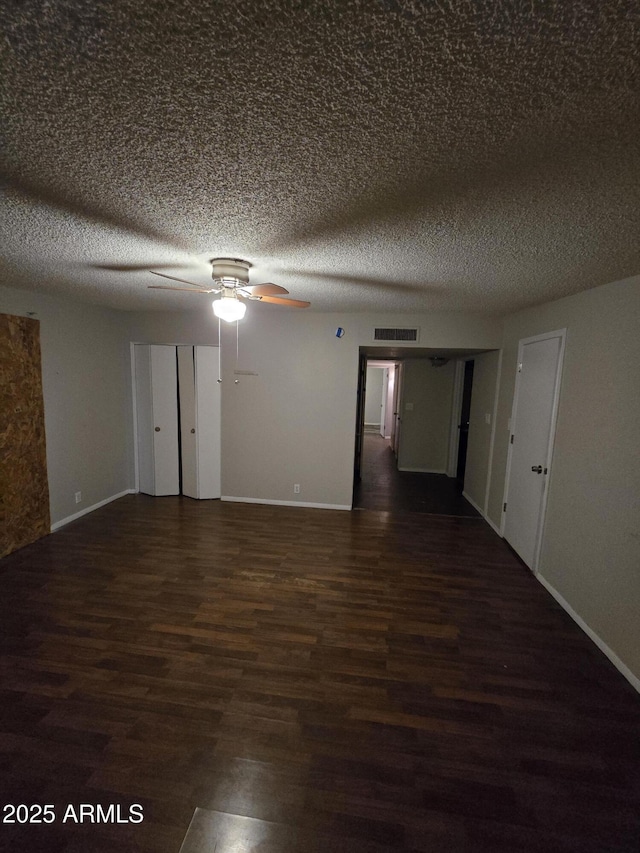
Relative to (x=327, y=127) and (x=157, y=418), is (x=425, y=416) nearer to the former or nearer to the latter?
(x=157, y=418)

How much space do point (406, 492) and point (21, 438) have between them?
15.6 ft

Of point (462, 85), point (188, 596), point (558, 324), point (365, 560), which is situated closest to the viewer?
point (462, 85)

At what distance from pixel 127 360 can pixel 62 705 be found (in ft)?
13.2

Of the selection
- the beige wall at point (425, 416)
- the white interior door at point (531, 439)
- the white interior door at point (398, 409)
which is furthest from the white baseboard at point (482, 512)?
the white interior door at point (398, 409)

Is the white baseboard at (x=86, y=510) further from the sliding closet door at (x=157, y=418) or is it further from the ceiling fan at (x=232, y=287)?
the ceiling fan at (x=232, y=287)

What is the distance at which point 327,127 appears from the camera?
3.46ft

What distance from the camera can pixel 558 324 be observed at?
3.10 metres

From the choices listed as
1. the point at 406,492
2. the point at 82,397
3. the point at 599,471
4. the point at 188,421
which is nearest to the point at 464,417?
the point at 406,492

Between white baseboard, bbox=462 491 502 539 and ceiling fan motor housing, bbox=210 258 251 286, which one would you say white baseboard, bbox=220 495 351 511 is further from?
ceiling fan motor housing, bbox=210 258 251 286

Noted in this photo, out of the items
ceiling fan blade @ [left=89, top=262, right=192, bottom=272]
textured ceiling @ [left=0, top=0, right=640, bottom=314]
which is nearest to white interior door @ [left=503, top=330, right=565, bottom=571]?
Answer: textured ceiling @ [left=0, top=0, right=640, bottom=314]

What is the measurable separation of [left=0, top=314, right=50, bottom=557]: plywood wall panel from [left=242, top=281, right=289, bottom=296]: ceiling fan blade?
8.00 feet

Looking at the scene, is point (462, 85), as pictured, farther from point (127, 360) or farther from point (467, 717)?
point (127, 360)

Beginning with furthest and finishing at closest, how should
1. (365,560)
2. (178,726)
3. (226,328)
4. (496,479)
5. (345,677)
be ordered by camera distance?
(226,328) < (496,479) < (365,560) < (345,677) < (178,726)

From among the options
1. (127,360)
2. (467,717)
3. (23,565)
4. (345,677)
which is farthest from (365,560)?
(127,360)
